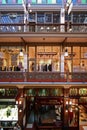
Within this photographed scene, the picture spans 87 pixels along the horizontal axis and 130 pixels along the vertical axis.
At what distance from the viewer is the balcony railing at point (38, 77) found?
2456 centimetres

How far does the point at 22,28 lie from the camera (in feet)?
86.4

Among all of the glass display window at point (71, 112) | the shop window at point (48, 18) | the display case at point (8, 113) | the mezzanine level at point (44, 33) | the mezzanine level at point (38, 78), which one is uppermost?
the shop window at point (48, 18)

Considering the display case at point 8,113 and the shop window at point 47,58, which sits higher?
the shop window at point 47,58

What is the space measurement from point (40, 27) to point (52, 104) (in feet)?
21.0

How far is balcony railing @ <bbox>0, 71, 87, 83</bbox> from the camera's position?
967 inches

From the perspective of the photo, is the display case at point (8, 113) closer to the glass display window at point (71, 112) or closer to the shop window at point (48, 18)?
the glass display window at point (71, 112)

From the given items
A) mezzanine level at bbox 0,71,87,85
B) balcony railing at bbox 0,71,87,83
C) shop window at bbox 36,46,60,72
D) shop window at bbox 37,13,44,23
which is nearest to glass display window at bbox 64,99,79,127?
mezzanine level at bbox 0,71,87,85

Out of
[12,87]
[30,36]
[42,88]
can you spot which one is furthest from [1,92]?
[30,36]

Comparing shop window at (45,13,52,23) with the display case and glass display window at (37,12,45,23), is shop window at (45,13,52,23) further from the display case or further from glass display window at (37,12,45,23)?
the display case

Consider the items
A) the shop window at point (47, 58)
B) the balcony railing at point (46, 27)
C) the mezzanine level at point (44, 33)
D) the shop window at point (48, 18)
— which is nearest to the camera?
the mezzanine level at point (44, 33)

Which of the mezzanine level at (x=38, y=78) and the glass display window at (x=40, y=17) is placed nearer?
the mezzanine level at (x=38, y=78)

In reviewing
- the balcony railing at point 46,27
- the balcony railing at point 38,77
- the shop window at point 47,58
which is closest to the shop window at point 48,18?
the balcony railing at point 46,27

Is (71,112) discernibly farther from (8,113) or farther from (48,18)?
(48,18)

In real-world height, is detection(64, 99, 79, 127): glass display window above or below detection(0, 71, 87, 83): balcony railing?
below
